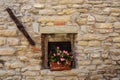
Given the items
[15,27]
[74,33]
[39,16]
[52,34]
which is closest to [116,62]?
[74,33]

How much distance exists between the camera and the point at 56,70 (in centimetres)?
388

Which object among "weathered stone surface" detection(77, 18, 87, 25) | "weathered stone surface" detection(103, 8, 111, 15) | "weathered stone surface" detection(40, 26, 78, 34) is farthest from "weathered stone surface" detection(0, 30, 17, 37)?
"weathered stone surface" detection(103, 8, 111, 15)

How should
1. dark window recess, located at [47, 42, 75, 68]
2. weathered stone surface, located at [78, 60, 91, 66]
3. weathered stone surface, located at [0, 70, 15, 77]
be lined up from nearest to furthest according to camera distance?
weathered stone surface, located at [0, 70, 15, 77]
weathered stone surface, located at [78, 60, 91, 66]
dark window recess, located at [47, 42, 75, 68]

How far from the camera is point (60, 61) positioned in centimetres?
386

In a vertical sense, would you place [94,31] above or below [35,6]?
below

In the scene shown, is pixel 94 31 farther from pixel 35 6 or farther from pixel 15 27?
pixel 15 27

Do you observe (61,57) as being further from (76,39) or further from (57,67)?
(76,39)

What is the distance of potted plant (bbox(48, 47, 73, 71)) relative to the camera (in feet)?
12.6

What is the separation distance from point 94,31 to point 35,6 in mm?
1123

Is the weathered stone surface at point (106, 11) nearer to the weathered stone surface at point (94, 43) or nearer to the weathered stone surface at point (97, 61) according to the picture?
the weathered stone surface at point (94, 43)

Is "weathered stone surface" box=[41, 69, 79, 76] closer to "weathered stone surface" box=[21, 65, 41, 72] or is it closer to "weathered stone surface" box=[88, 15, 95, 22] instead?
"weathered stone surface" box=[21, 65, 41, 72]

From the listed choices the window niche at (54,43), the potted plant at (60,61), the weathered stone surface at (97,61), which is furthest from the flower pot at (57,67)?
the weathered stone surface at (97,61)

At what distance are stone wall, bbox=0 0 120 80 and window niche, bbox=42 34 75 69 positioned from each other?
0.51 feet

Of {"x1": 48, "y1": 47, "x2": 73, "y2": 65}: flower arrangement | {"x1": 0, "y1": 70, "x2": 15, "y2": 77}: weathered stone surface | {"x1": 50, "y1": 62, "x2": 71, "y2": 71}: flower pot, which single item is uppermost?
{"x1": 48, "y1": 47, "x2": 73, "y2": 65}: flower arrangement
